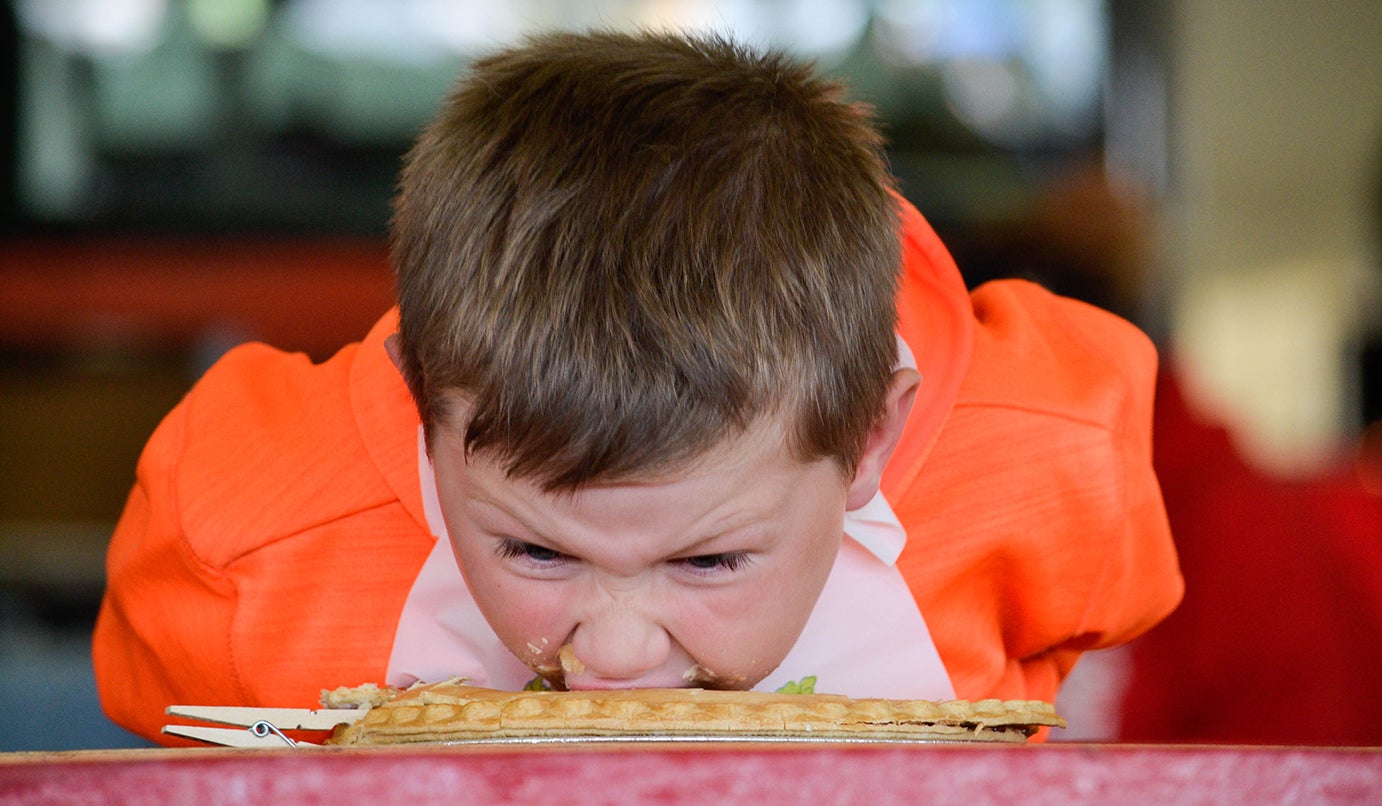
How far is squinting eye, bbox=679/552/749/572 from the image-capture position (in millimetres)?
697

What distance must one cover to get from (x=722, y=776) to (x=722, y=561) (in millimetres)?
327

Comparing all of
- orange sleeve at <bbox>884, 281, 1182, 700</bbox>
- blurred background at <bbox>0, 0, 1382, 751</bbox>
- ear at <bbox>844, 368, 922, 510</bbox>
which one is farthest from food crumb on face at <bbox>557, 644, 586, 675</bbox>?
blurred background at <bbox>0, 0, 1382, 751</bbox>

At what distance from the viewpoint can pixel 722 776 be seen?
374 mm

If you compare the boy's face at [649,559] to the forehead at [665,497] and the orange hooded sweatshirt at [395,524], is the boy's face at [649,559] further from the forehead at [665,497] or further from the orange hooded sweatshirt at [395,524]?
the orange hooded sweatshirt at [395,524]

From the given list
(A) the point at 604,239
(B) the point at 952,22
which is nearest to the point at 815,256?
(A) the point at 604,239

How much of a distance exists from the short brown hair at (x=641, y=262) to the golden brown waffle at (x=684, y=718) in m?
0.12

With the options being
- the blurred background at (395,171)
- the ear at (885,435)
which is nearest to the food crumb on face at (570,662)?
the ear at (885,435)

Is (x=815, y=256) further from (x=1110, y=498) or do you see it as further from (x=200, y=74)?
(x=200, y=74)

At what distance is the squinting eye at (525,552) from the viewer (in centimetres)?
70

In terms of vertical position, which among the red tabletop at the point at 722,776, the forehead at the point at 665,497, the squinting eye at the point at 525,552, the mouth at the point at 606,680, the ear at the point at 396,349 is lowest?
the mouth at the point at 606,680

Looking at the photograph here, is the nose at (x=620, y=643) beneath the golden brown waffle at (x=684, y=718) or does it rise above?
beneath

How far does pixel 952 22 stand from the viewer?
109 inches

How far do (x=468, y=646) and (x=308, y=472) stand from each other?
153 millimetres

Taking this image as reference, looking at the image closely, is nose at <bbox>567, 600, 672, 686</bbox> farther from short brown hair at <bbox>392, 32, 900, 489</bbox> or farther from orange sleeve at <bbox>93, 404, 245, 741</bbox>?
orange sleeve at <bbox>93, 404, 245, 741</bbox>
